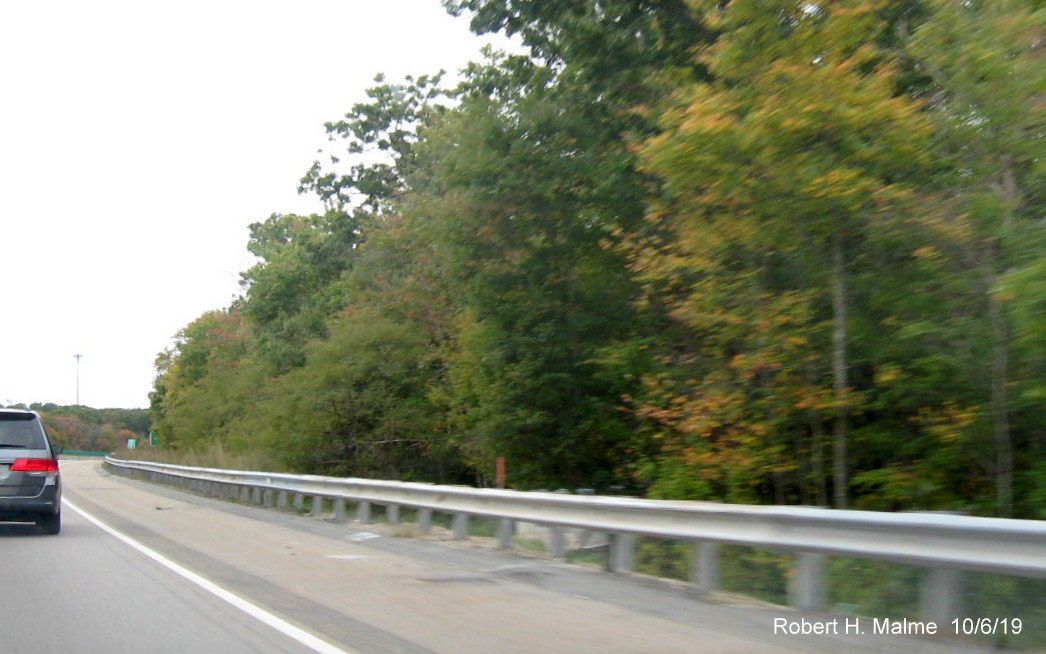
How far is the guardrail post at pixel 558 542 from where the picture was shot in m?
11.6

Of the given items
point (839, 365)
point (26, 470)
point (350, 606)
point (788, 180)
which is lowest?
point (350, 606)

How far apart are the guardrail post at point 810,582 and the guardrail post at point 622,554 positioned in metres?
2.57

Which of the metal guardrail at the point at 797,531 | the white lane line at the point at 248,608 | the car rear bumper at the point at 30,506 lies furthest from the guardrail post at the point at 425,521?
the car rear bumper at the point at 30,506

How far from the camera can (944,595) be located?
6.92 metres

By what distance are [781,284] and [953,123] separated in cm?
280

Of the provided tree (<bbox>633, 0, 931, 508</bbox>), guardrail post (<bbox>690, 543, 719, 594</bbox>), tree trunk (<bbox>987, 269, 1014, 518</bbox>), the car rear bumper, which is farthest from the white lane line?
tree trunk (<bbox>987, 269, 1014, 518</bbox>)

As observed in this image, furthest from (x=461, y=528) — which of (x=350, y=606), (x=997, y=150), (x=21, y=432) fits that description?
→ (x=997, y=150)

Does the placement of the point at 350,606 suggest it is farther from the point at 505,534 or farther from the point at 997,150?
the point at 997,150

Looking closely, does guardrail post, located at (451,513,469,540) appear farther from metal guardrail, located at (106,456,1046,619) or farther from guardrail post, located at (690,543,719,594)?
guardrail post, located at (690,543,719,594)

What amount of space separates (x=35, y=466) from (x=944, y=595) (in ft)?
41.4

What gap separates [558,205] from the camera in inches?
789

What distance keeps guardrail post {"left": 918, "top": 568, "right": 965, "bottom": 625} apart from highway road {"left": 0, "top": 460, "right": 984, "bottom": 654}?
334mm

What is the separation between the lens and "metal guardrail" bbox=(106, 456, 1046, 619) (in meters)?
6.34

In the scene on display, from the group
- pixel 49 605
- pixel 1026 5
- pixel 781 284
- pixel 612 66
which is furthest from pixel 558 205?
pixel 49 605
